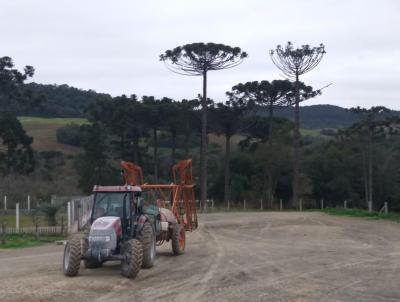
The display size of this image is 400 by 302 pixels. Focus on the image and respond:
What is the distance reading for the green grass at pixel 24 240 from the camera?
1062 inches

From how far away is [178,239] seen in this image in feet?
70.9

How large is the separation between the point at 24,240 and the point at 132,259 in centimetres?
1420

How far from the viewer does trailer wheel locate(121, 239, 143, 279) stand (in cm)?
1591

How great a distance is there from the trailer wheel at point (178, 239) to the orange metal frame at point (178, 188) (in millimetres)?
693

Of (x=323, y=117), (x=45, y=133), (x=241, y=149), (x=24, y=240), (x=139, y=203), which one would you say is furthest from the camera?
(x=323, y=117)

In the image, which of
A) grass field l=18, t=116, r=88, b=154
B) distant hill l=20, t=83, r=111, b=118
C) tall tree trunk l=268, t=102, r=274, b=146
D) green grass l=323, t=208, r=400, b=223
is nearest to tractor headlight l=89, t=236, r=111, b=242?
green grass l=323, t=208, r=400, b=223

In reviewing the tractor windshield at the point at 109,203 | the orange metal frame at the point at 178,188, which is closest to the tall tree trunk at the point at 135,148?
the orange metal frame at the point at 178,188

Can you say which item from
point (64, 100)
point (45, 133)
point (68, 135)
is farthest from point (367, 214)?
point (64, 100)

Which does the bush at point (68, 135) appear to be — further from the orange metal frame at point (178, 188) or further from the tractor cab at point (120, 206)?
the tractor cab at point (120, 206)

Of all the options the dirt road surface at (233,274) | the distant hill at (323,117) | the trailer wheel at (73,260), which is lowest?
the dirt road surface at (233,274)

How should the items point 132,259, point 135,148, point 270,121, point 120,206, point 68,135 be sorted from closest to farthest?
point 132,259 → point 120,206 → point 135,148 → point 270,121 → point 68,135

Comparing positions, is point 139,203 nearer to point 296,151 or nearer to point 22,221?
point 22,221

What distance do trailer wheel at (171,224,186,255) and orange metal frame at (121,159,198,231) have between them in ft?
2.27

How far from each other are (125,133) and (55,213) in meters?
45.0
